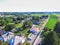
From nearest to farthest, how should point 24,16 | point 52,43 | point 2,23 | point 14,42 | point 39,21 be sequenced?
1. point 52,43
2. point 14,42
3. point 2,23
4. point 39,21
5. point 24,16

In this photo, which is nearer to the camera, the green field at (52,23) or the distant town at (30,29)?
the distant town at (30,29)

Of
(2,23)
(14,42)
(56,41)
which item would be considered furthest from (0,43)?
(2,23)

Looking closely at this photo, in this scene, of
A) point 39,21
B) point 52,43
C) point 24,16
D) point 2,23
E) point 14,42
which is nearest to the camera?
point 52,43

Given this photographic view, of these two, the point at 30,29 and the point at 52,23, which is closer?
the point at 30,29

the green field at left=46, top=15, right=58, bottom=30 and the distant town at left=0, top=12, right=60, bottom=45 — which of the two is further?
the green field at left=46, top=15, right=58, bottom=30

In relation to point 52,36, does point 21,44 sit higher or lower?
lower

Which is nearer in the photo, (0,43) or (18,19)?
(0,43)

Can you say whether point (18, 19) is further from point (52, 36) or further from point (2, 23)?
point (52, 36)
